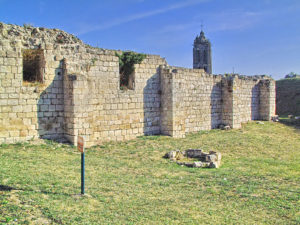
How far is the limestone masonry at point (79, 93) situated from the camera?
9828 millimetres

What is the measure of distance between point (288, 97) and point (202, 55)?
22252 millimetres

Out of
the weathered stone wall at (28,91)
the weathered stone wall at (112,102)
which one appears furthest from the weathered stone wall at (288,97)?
the weathered stone wall at (28,91)

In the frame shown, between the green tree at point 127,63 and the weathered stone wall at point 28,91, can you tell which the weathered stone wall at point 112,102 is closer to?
the green tree at point 127,63

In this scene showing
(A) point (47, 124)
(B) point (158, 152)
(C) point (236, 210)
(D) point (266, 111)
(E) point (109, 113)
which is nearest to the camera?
(C) point (236, 210)

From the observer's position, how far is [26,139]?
9992 millimetres

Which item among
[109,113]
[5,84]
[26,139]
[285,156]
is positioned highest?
[5,84]

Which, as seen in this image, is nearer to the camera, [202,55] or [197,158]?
[197,158]

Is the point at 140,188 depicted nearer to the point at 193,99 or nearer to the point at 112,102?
the point at 112,102

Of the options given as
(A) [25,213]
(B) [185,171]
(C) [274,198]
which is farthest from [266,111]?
(A) [25,213]

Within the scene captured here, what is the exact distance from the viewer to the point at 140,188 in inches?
269

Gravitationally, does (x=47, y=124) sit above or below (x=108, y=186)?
above

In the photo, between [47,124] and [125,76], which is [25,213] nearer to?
[47,124]

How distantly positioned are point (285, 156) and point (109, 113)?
24.9ft

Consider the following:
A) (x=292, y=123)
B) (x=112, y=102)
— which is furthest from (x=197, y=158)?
(x=292, y=123)
